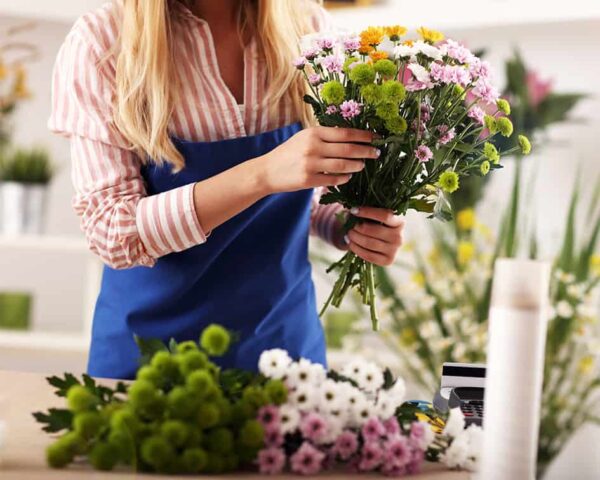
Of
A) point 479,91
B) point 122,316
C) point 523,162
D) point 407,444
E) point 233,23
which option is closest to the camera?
point 407,444

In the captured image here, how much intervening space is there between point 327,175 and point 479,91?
0.77ft

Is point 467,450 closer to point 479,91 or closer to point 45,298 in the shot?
point 479,91

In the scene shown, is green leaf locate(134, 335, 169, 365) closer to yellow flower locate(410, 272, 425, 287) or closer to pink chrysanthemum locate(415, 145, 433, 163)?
pink chrysanthemum locate(415, 145, 433, 163)

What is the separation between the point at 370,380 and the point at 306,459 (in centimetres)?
13

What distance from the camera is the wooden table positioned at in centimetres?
89

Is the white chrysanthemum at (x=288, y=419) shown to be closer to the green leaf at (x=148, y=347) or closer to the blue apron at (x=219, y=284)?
the green leaf at (x=148, y=347)

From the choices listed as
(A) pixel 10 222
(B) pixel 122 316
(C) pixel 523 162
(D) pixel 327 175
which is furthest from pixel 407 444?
(A) pixel 10 222

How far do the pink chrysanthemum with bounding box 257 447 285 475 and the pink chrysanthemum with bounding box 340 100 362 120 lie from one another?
47 cm

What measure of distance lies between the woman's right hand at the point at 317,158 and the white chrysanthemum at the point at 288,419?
42 cm

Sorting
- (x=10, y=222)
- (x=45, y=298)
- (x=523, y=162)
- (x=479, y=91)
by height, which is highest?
(x=479, y=91)

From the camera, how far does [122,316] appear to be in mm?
1527

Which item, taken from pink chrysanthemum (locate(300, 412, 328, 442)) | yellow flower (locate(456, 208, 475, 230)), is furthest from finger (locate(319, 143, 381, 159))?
yellow flower (locate(456, 208, 475, 230))

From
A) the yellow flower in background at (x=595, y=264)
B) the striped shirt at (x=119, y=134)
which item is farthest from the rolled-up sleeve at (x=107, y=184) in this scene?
the yellow flower in background at (x=595, y=264)

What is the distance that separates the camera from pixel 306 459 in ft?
3.05
